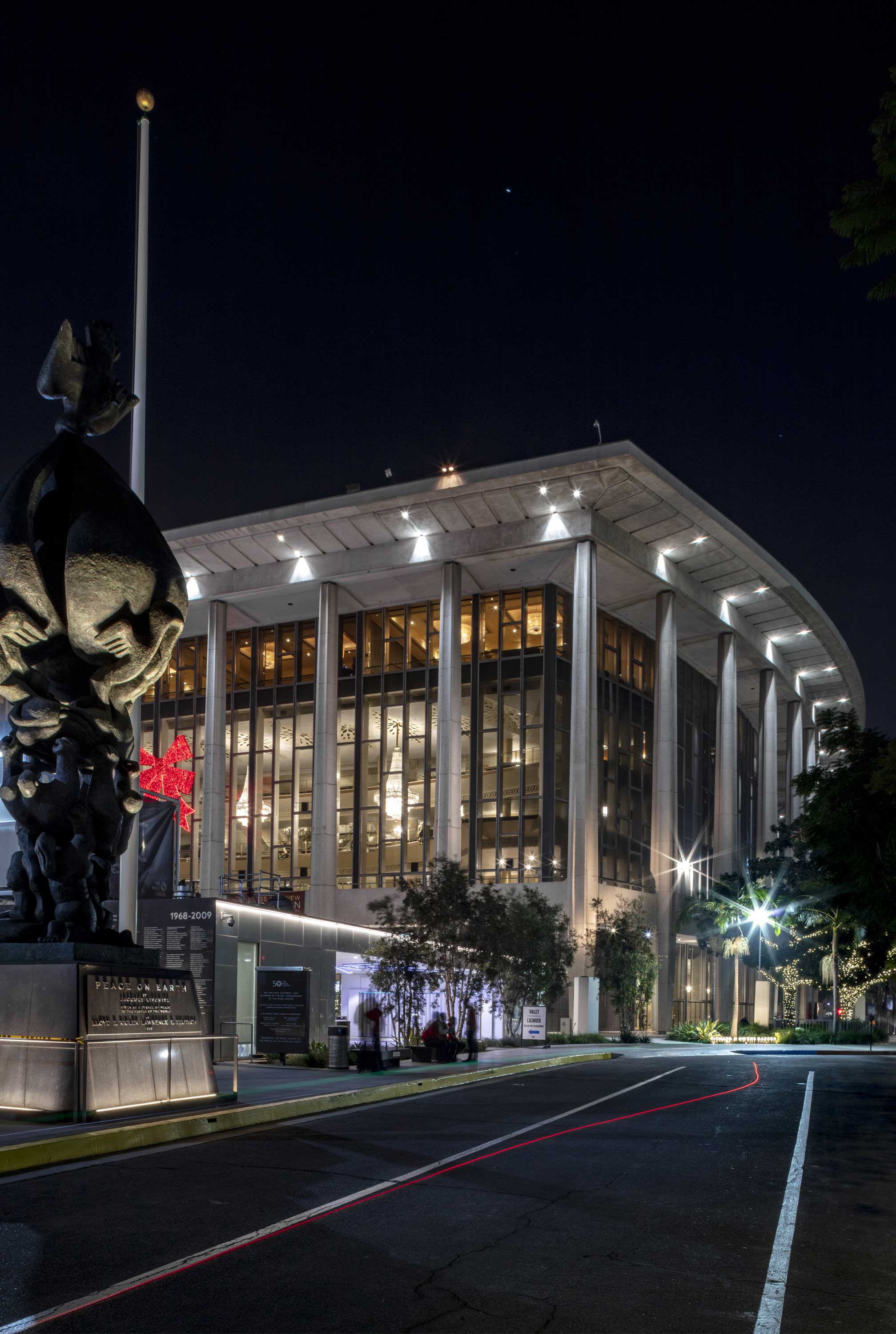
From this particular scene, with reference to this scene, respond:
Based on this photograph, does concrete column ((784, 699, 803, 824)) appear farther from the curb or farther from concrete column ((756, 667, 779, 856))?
the curb

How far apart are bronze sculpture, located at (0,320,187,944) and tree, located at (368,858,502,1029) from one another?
23.1 meters

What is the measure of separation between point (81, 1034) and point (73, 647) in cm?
440

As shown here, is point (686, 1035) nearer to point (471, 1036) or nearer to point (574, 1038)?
point (574, 1038)

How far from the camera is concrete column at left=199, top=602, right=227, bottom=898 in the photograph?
5981 cm

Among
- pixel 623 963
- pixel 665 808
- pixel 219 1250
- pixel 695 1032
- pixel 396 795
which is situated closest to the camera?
pixel 219 1250

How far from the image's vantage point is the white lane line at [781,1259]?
6.62 m

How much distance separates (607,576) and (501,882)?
15234 millimetres

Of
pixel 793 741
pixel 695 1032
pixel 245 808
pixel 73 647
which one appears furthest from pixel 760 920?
pixel 73 647

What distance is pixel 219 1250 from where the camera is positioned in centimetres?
806

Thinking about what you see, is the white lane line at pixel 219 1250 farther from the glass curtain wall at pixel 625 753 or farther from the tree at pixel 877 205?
the glass curtain wall at pixel 625 753

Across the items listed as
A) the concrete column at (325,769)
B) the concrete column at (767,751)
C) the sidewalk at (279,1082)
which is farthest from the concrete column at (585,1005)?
the concrete column at (767,751)

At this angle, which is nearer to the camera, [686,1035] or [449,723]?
[686,1035]

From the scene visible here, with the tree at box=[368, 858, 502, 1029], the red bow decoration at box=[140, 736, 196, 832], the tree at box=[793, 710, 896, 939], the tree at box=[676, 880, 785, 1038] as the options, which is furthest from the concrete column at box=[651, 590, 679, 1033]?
the tree at box=[793, 710, 896, 939]

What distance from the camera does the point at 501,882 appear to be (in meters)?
56.9
